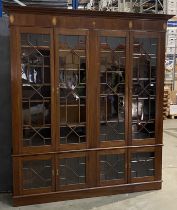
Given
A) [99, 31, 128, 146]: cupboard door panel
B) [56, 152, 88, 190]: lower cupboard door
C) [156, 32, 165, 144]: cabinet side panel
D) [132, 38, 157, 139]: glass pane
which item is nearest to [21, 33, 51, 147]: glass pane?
[56, 152, 88, 190]: lower cupboard door

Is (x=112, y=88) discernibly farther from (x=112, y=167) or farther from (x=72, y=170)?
(x=72, y=170)

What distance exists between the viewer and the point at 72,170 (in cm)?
332

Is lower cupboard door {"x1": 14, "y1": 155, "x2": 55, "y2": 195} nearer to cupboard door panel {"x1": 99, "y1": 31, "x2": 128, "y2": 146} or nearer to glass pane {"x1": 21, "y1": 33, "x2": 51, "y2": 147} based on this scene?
glass pane {"x1": 21, "y1": 33, "x2": 51, "y2": 147}

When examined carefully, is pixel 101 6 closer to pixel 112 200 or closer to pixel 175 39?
pixel 175 39

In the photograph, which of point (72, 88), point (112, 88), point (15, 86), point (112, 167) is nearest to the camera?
point (15, 86)

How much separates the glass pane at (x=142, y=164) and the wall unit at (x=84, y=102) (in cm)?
1

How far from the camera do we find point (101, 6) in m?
9.84

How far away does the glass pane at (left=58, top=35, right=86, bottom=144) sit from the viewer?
10.4 feet

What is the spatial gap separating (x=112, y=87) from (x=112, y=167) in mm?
884

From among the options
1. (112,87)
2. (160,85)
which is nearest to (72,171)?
(112,87)

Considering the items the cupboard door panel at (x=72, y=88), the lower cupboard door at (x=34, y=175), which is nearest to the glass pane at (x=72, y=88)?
the cupboard door panel at (x=72, y=88)

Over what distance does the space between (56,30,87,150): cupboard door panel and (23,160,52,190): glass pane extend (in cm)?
27

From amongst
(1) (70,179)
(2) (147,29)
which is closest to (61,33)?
(2) (147,29)

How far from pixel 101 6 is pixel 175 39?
3.05 m
